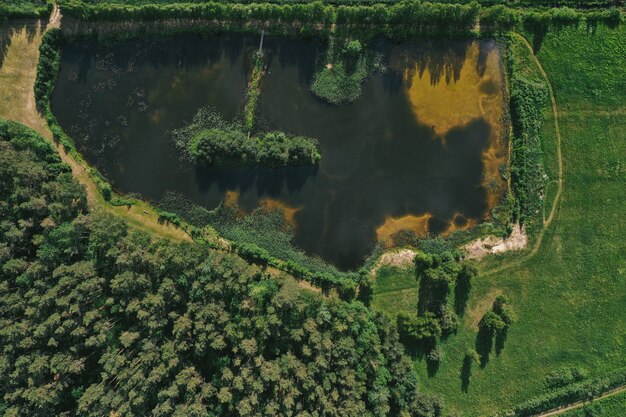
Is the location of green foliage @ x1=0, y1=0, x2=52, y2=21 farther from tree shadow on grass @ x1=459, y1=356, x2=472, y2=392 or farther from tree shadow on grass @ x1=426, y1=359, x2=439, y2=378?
tree shadow on grass @ x1=459, y1=356, x2=472, y2=392

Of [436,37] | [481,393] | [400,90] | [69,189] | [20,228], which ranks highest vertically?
[436,37]

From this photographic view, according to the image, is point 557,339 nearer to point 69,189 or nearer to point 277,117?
point 277,117

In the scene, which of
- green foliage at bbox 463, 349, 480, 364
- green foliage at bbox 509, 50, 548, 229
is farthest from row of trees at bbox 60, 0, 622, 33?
green foliage at bbox 463, 349, 480, 364

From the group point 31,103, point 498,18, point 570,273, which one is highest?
point 498,18

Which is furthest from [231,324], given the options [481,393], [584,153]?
[584,153]

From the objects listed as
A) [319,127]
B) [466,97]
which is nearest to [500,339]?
[466,97]

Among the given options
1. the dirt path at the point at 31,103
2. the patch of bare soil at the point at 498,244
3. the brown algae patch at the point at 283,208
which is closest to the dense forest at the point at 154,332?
the dirt path at the point at 31,103

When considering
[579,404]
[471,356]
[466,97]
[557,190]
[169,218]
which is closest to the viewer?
[471,356]

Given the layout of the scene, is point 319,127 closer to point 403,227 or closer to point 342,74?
point 342,74
